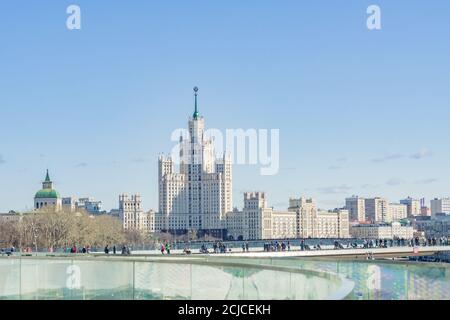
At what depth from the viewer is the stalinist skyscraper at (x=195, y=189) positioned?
186 m

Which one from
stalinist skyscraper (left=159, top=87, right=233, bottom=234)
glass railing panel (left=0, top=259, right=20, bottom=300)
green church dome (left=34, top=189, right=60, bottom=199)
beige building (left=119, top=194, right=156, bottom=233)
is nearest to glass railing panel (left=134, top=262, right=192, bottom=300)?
glass railing panel (left=0, top=259, right=20, bottom=300)

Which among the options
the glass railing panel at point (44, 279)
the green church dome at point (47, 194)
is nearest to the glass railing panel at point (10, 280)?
the glass railing panel at point (44, 279)

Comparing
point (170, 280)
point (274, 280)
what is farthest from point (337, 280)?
point (170, 280)

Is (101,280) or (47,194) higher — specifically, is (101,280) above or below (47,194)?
below

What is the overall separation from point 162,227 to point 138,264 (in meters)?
178

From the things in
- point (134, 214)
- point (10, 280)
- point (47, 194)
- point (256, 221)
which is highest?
point (47, 194)

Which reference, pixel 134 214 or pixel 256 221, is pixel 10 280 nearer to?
pixel 256 221

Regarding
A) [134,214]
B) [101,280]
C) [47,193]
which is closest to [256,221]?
[134,214]

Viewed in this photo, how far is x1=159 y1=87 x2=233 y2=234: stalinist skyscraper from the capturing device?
186 meters

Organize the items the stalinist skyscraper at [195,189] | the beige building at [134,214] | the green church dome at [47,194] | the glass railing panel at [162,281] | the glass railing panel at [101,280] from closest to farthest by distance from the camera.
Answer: the glass railing panel at [162,281], the glass railing panel at [101,280], the green church dome at [47,194], the stalinist skyscraper at [195,189], the beige building at [134,214]

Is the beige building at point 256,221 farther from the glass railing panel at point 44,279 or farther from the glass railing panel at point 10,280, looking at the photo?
the glass railing panel at point 44,279

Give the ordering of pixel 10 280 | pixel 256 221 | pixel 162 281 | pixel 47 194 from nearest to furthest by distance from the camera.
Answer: pixel 162 281, pixel 10 280, pixel 47 194, pixel 256 221

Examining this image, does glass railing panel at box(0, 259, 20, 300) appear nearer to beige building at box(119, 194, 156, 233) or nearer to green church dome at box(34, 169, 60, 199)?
green church dome at box(34, 169, 60, 199)

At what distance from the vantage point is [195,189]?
627 ft
